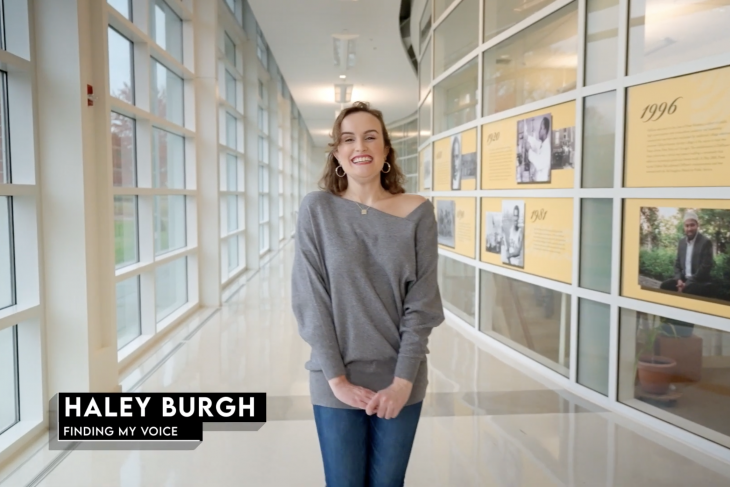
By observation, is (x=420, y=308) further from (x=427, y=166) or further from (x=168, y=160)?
(x=427, y=166)

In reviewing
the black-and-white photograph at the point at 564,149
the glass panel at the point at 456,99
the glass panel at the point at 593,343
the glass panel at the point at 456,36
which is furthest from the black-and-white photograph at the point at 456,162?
the glass panel at the point at 593,343

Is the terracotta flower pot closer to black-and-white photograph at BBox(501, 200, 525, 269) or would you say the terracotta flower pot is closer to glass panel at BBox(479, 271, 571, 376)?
glass panel at BBox(479, 271, 571, 376)

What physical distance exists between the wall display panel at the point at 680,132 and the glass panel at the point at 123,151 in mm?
4131

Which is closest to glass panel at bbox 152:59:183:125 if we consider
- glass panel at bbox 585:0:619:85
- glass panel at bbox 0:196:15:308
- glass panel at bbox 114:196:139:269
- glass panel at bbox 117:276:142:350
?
glass panel at bbox 114:196:139:269

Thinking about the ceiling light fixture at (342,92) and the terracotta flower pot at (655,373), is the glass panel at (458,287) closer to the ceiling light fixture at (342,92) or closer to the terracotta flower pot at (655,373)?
the terracotta flower pot at (655,373)

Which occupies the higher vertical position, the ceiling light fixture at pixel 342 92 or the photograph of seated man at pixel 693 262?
the ceiling light fixture at pixel 342 92

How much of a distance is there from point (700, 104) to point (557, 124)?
4.36 feet

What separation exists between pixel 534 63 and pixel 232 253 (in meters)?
7.55

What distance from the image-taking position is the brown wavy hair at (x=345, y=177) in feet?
5.69

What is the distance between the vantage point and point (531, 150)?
5.08 m

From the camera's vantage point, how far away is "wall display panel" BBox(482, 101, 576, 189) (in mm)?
4570

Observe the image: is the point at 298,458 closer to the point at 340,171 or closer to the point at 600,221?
the point at 340,171

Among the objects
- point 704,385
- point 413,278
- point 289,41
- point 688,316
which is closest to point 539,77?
point 688,316

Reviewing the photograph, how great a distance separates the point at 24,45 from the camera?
361cm
